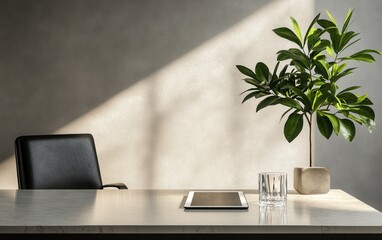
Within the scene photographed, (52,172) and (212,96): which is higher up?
(212,96)

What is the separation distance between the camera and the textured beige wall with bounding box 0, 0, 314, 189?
12.7 ft

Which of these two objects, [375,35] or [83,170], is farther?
[375,35]

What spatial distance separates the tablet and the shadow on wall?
189cm

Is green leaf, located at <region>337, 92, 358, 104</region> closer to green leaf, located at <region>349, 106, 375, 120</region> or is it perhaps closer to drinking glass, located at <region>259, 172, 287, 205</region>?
green leaf, located at <region>349, 106, 375, 120</region>

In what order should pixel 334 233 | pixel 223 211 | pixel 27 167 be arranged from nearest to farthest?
pixel 334 233
pixel 223 211
pixel 27 167

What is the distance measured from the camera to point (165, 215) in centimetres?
164

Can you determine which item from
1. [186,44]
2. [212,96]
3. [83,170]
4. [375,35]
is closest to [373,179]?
[375,35]

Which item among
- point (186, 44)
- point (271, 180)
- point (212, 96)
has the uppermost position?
point (186, 44)

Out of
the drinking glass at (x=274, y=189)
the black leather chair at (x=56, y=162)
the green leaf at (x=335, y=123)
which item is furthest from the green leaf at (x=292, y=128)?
the black leather chair at (x=56, y=162)

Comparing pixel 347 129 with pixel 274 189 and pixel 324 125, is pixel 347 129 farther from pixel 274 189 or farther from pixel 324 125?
pixel 274 189

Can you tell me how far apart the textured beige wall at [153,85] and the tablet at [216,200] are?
176cm

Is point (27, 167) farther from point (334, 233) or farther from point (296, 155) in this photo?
point (296, 155)
